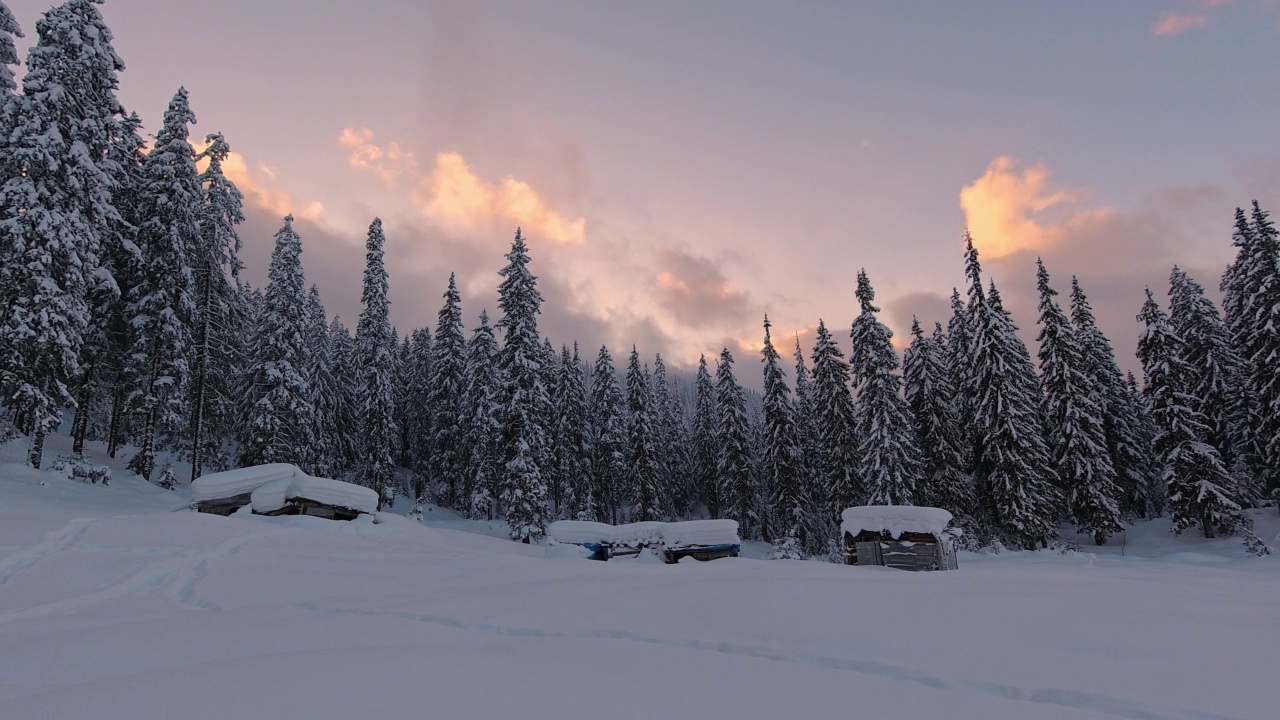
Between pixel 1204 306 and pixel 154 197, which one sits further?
pixel 1204 306

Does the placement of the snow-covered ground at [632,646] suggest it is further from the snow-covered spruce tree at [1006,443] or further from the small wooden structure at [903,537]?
the snow-covered spruce tree at [1006,443]

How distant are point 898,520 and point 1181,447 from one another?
2351 centimetres

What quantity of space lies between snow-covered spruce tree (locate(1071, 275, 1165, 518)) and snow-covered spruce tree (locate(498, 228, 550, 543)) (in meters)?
31.9

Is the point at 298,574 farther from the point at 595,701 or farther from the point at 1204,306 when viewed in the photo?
the point at 1204,306

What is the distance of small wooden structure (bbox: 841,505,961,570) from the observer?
56.2 ft

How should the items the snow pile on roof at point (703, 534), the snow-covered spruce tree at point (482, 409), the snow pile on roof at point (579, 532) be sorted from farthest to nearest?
the snow-covered spruce tree at point (482, 409) → the snow pile on roof at point (579, 532) → the snow pile on roof at point (703, 534)

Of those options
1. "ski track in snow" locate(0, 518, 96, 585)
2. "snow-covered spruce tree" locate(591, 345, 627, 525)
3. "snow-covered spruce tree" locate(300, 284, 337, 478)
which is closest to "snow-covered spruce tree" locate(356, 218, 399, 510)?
"snow-covered spruce tree" locate(300, 284, 337, 478)

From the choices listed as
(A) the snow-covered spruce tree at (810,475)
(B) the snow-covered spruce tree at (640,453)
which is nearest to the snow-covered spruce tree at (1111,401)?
(A) the snow-covered spruce tree at (810,475)

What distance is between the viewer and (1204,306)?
117 ft

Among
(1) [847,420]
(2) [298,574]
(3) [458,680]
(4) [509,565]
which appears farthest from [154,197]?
(1) [847,420]

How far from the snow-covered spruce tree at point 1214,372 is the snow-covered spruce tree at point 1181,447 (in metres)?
2.98

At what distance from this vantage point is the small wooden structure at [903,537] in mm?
17125

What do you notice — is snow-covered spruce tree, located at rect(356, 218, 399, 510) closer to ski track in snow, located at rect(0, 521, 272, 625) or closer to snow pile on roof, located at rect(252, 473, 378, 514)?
snow pile on roof, located at rect(252, 473, 378, 514)

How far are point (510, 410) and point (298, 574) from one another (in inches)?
774
